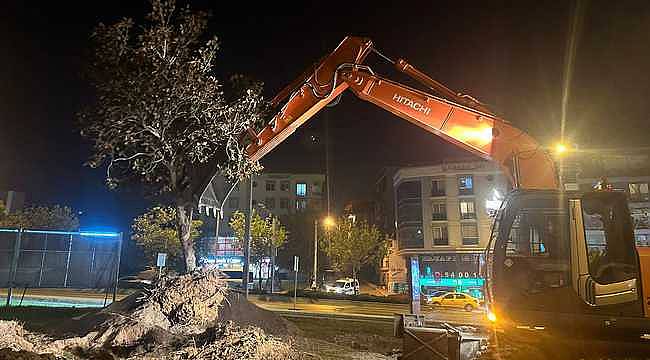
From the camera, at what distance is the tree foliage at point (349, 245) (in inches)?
2009

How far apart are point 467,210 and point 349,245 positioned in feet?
44.4

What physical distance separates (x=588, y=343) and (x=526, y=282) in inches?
51.2

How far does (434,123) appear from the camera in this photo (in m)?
11.7

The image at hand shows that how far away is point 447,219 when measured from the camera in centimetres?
4775

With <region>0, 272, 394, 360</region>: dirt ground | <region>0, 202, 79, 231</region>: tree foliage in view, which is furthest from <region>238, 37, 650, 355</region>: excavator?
<region>0, 202, 79, 231</region>: tree foliage

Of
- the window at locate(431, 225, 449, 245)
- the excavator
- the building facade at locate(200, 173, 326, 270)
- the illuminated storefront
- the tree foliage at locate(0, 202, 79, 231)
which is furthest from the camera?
the building facade at locate(200, 173, 326, 270)

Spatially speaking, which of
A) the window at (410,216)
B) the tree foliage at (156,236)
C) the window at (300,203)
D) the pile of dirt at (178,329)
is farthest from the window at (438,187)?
the pile of dirt at (178,329)

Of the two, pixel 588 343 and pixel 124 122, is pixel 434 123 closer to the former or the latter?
pixel 588 343

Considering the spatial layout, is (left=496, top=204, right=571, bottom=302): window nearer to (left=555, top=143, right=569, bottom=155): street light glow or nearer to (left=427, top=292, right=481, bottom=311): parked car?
(left=555, top=143, right=569, bottom=155): street light glow

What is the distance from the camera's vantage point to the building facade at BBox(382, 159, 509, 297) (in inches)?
1823

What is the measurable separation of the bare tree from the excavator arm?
3.06ft

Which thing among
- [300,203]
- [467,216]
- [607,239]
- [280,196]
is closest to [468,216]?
[467,216]

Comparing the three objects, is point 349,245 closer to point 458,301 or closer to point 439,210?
point 439,210

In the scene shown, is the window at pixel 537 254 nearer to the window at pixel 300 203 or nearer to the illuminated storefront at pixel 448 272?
the illuminated storefront at pixel 448 272
